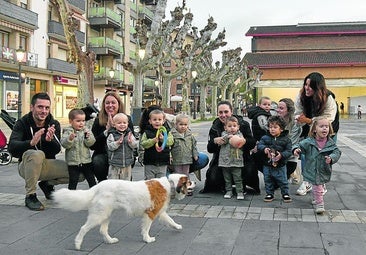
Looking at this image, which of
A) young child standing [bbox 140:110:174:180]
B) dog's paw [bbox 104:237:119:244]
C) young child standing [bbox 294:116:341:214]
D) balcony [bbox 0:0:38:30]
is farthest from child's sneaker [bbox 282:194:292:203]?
balcony [bbox 0:0:38:30]

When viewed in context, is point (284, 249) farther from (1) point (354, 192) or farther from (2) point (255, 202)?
(1) point (354, 192)

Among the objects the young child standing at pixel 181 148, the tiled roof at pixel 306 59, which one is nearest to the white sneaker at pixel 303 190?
the young child standing at pixel 181 148

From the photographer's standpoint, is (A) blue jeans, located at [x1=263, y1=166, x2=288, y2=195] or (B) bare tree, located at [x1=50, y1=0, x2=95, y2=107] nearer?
(A) blue jeans, located at [x1=263, y1=166, x2=288, y2=195]

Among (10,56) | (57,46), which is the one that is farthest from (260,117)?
(57,46)

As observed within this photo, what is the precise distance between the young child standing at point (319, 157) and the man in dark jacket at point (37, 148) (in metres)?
3.49

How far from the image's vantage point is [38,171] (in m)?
6.01

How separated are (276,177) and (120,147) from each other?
7.83 ft

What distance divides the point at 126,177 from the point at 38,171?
1.23m

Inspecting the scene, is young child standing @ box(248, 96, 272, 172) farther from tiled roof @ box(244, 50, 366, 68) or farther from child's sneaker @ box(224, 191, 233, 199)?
tiled roof @ box(244, 50, 366, 68)

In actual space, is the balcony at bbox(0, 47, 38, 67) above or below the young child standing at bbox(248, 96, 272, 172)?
above

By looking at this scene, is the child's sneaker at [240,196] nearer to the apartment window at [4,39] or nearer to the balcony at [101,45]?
the apartment window at [4,39]

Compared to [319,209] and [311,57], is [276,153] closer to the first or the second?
[319,209]

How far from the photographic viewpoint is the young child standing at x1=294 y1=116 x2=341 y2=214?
5797 mm

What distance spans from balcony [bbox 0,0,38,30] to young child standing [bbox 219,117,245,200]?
25.3m
